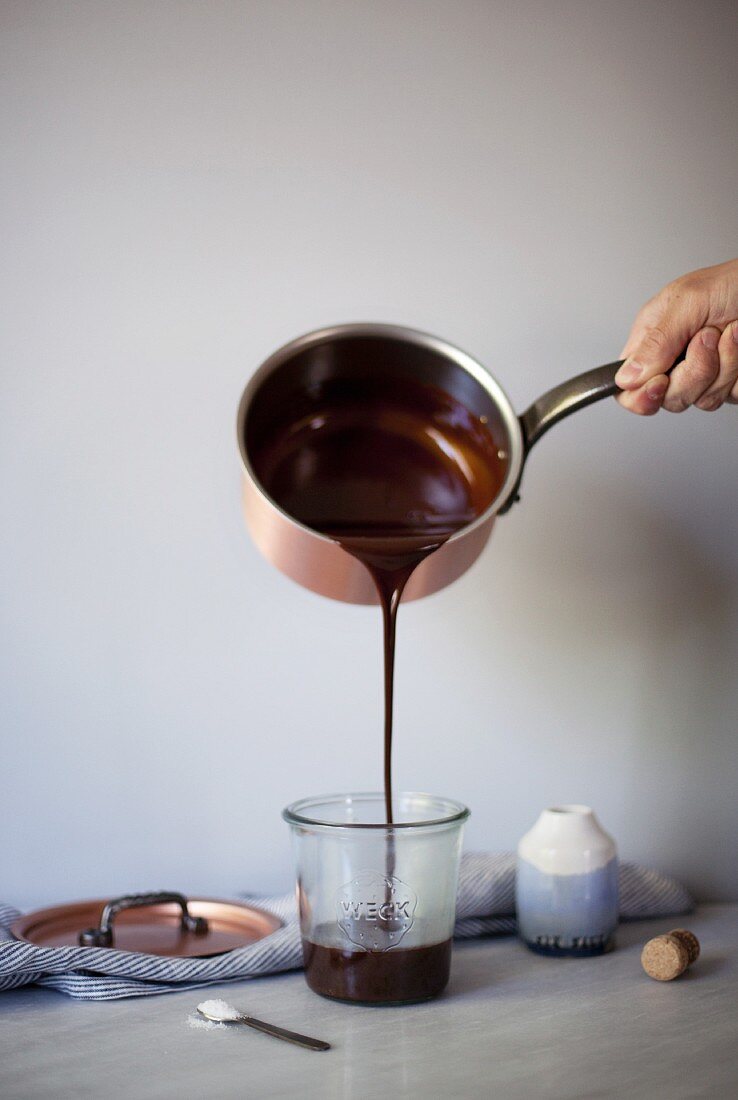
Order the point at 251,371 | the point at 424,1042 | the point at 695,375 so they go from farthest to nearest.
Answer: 1. the point at 251,371
2. the point at 695,375
3. the point at 424,1042

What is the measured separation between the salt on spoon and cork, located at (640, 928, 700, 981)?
1.19 ft

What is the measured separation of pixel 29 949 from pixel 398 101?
1.13 m

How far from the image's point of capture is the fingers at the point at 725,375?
3.78 ft

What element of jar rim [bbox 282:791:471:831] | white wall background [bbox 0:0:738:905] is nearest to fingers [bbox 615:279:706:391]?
white wall background [bbox 0:0:738:905]

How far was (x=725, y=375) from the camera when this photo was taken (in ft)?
3.85

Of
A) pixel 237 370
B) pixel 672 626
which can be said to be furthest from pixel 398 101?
pixel 672 626

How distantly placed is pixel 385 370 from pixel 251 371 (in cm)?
24

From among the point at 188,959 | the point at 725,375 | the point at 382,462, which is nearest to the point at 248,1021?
the point at 188,959

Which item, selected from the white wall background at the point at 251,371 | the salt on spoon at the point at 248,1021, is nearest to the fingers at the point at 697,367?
the white wall background at the point at 251,371

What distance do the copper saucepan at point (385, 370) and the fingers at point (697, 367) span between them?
8 centimetres

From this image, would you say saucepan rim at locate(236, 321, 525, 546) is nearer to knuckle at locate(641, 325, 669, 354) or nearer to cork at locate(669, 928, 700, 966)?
knuckle at locate(641, 325, 669, 354)

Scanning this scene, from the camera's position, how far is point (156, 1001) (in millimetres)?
1026

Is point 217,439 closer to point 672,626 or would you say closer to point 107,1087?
point 672,626

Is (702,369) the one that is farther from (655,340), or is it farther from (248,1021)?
(248,1021)
